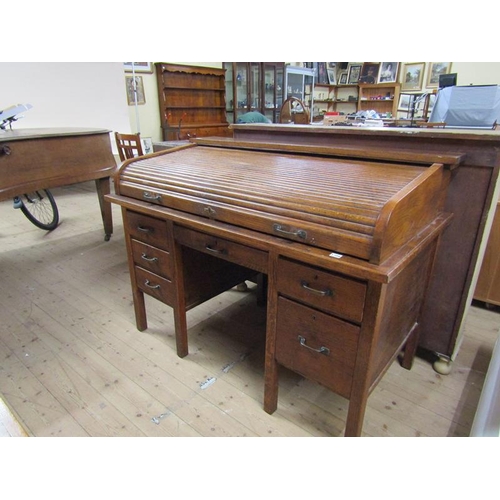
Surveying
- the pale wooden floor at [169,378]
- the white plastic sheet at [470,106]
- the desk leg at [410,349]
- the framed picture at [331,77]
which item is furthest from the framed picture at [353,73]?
the desk leg at [410,349]

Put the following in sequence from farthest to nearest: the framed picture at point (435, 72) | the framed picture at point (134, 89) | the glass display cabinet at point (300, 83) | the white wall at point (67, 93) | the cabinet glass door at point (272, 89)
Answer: the framed picture at point (435, 72)
the glass display cabinet at point (300, 83)
the cabinet glass door at point (272, 89)
the framed picture at point (134, 89)
the white wall at point (67, 93)

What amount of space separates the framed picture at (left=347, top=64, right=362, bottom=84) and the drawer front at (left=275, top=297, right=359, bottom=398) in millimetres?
8961

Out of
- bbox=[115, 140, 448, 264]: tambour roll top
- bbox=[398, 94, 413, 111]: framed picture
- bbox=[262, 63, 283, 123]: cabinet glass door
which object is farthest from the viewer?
bbox=[398, 94, 413, 111]: framed picture

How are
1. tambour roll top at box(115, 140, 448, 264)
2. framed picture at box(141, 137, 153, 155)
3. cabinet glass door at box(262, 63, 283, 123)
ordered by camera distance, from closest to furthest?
1. tambour roll top at box(115, 140, 448, 264)
2. framed picture at box(141, 137, 153, 155)
3. cabinet glass door at box(262, 63, 283, 123)

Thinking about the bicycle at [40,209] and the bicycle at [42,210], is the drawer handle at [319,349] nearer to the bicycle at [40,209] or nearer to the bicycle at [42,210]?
the bicycle at [40,209]

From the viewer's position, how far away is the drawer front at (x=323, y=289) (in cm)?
105

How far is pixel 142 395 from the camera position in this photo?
158cm

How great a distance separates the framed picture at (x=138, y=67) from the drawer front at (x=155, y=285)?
479 centimetres

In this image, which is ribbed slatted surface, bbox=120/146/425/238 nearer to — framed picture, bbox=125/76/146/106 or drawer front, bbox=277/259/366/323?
drawer front, bbox=277/259/366/323

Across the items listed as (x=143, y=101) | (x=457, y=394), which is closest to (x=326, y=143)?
(x=457, y=394)

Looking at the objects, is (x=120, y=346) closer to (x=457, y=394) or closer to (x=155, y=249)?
(x=155, y=249)

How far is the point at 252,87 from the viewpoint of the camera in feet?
23.6

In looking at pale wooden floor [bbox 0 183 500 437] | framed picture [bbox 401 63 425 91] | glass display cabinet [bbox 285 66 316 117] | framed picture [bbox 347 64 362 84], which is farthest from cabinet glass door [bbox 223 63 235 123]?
pale wooden floor [bbox 0 183 500 437]

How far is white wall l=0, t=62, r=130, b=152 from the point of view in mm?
4387
